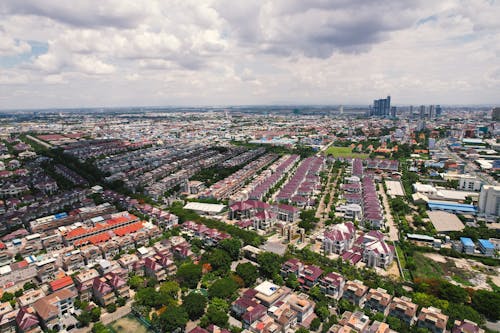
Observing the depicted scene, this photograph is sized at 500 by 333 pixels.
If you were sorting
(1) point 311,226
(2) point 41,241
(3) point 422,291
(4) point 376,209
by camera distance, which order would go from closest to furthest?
(3) point 422,291, (2) point 41,241, (1) point 311,226, (4) point 376,209

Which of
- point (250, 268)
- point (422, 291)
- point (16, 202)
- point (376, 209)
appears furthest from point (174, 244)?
point (16, 202)

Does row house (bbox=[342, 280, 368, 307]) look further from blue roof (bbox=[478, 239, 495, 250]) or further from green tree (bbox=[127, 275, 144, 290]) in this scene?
green tree (bbox=[127, 275, 144, 290])

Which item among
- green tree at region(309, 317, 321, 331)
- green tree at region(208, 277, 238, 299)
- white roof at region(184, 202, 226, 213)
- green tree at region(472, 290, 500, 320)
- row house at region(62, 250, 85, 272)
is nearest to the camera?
green tree at region(309, 317, 321, 331)

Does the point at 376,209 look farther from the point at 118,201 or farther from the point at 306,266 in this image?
the point at 118,201

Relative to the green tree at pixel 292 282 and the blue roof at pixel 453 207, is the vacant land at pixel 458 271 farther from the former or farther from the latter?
the blue roof at pixel 453 207

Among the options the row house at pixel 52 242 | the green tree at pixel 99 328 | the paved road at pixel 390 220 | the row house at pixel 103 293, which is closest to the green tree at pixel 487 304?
the paved road at pixel 390 220

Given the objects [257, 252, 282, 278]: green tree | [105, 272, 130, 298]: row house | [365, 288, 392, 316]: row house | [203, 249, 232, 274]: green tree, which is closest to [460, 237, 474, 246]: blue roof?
[365, 288, 392, 316]: row house

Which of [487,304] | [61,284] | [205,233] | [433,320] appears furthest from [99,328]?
[487,304]

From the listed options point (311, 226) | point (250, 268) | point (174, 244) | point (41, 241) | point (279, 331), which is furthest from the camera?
point (311, 226)
